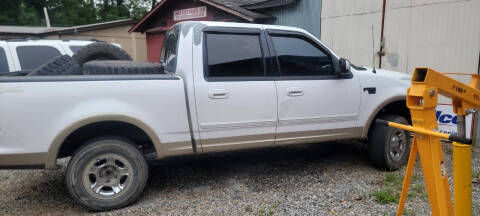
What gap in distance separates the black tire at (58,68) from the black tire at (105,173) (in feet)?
2.81

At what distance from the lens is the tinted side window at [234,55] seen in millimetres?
3957

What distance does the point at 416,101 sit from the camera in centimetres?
250

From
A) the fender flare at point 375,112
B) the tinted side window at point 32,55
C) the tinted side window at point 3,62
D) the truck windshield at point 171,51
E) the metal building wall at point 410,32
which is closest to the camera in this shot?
the truck windshield at point 171,51

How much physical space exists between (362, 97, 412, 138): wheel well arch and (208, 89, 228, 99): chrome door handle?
1988 millimetres

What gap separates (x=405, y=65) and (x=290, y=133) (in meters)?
3.62

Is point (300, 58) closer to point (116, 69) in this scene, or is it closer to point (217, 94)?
point (217, 94)

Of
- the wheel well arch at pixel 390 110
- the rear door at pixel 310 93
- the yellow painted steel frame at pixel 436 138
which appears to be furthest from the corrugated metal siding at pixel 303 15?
the yellow painted steel frame at pixel 436 138

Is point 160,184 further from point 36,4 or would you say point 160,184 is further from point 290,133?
point 36,4

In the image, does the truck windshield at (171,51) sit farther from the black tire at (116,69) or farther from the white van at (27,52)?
the white van at (27,52)

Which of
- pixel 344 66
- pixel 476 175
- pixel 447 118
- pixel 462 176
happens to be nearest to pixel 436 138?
pixel 462 176

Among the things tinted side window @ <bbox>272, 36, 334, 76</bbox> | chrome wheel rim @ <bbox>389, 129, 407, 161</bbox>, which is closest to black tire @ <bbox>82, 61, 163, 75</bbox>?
tinted side window @ <bbox>272, 36, 334, 76</bbox>

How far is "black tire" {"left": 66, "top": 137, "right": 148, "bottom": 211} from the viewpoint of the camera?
3480 millimetres

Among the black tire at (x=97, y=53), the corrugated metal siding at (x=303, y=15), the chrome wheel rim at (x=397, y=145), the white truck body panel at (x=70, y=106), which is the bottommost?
the chrome wheel rim at (x=397, y=145)

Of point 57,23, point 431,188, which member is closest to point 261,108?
point 431,188
